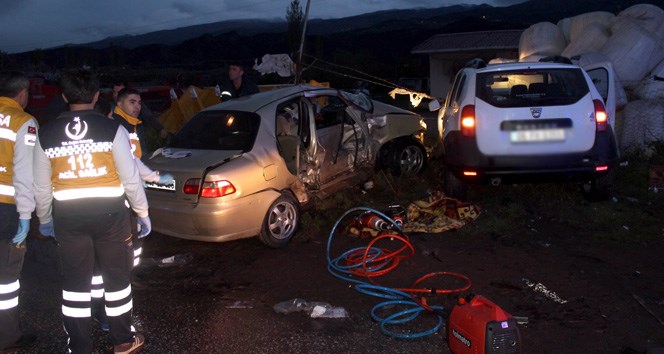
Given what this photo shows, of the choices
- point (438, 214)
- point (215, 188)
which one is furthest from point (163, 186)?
point (438, 214)

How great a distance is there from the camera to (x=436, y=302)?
17.6 feet

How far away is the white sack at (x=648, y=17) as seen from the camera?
38.6ft

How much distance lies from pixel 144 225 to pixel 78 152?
2.49 ft

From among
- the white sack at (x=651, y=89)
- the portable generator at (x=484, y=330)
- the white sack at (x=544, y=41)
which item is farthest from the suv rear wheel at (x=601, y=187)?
the white sack at (x=544, y=41)

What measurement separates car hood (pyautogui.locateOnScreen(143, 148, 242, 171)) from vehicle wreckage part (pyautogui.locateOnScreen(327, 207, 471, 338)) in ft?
4.66

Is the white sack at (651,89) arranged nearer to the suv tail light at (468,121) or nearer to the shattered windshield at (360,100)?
the shattered windshield at (360,100)

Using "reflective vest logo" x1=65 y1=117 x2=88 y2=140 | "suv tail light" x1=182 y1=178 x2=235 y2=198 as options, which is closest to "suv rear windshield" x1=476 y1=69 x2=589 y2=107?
"suv tail light" x1=182 y1=178 x2=235 y2=198

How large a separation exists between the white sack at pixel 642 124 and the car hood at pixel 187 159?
6.44 m

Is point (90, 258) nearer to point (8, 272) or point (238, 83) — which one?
point (8, 272)

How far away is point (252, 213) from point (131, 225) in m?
1.81

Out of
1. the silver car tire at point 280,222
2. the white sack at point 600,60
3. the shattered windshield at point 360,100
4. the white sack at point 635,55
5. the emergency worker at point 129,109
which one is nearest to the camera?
the emergency worker at point 129,109

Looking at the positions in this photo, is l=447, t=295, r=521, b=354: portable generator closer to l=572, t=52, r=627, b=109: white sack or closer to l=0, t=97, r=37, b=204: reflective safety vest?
l=0, t=97, r=37, b=204: reflective safety vest

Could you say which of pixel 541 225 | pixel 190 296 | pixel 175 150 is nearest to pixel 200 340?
pixel 190 296

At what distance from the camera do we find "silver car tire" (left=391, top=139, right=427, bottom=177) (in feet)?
29.8
